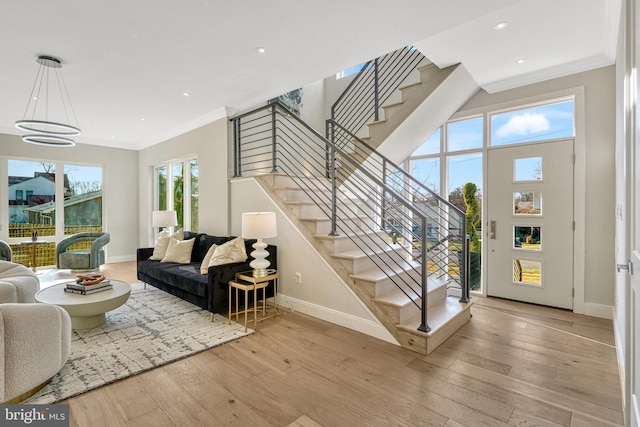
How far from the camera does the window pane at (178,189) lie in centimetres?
636

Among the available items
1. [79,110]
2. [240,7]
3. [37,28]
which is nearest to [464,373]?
[240,7]

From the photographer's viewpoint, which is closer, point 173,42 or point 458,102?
point 173,42

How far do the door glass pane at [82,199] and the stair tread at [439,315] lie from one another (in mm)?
7247

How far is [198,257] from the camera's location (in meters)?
4.63

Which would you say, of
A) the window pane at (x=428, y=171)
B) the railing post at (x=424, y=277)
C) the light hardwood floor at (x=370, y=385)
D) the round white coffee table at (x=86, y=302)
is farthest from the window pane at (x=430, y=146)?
the round white coffee table at (x=86, y=302)

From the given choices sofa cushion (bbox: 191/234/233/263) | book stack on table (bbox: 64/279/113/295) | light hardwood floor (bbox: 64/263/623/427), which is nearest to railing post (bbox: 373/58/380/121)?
sofa cushion (bbox: 191/234/233/263)

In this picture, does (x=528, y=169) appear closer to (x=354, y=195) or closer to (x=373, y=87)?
(x=354, y=195)

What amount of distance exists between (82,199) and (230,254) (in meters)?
5.30

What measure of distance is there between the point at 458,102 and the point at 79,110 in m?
5.88

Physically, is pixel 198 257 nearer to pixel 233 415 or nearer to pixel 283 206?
pixel 283 206

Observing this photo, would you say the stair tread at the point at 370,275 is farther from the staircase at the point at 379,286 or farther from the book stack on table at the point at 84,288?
the book stack on table at the point at 84,288

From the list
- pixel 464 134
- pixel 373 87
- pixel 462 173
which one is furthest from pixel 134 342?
pixel 464 134

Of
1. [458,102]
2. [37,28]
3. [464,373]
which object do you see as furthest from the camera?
[458,102]

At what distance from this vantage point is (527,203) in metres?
4.07
